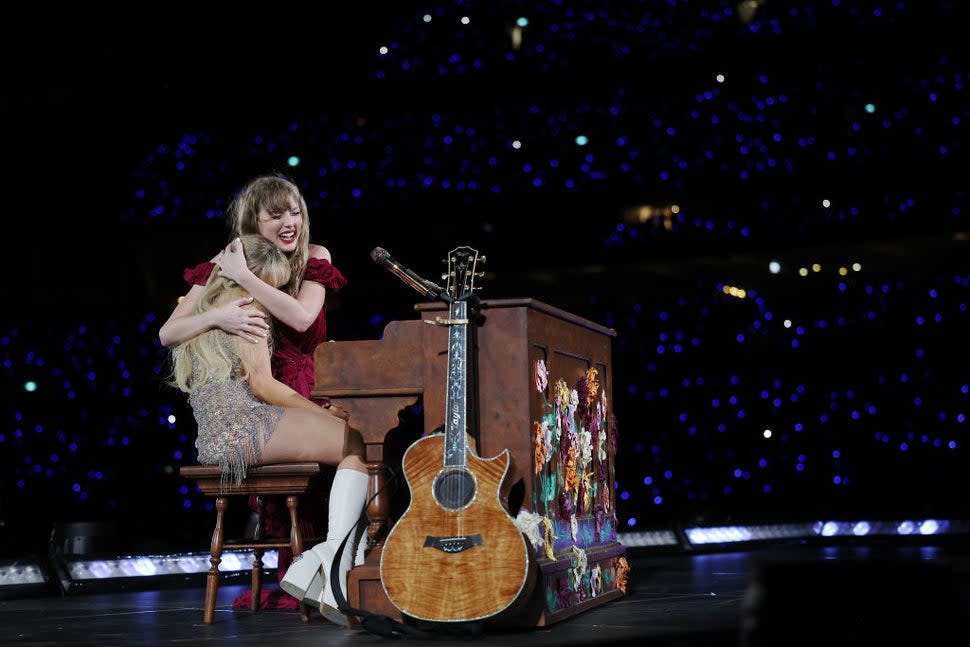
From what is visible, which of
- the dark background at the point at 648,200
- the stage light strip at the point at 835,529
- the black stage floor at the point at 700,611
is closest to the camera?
the black stage floor at the point at 700,611

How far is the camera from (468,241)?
7137 millimetres

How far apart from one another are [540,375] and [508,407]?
0.15 metres

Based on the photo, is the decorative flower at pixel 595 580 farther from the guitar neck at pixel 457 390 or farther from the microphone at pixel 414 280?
the microphone at pixel 414 280

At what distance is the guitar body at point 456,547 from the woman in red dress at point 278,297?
97cm

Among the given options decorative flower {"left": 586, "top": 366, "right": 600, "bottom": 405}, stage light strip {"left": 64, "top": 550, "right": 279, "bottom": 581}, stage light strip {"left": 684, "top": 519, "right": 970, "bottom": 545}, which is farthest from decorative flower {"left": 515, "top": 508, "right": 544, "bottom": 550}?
stage light strip {"left": 684, "top": 519, "right": 970, "bottom": 545}

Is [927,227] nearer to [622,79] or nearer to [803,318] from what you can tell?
[803,318]

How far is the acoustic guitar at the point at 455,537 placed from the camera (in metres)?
2.96

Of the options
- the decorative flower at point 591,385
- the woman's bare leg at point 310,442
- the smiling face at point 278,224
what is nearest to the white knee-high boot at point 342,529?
the woman's bare leg at point 310,442

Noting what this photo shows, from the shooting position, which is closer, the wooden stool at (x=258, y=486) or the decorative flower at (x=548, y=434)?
the decorative flower at (x=548, y=434)

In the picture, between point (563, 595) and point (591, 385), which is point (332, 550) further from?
point (591, 385)

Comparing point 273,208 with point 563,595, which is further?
point 273,208

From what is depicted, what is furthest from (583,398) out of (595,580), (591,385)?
(595,580)

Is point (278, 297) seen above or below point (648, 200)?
below

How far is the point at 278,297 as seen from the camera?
3.86m
